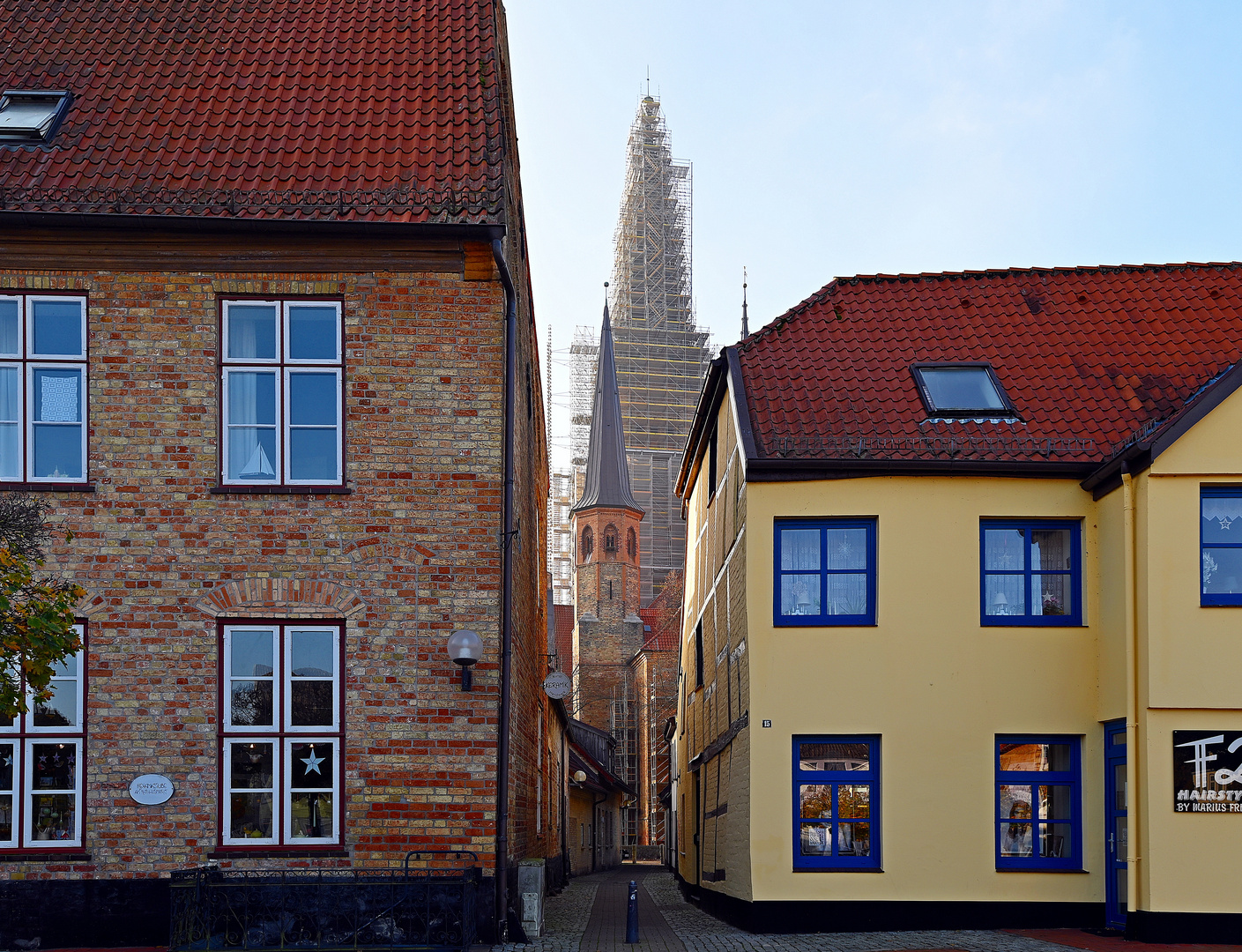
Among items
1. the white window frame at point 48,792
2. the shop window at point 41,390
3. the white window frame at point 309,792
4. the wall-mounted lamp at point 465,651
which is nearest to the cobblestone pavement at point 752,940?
the white window frame at point 309,792

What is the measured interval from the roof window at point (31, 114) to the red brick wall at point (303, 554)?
1.65 meters

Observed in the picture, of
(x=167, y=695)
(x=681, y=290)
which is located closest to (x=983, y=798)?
(x=167, y=695)

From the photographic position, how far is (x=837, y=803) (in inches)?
614

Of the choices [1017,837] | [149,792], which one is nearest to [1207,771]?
[1017,837]

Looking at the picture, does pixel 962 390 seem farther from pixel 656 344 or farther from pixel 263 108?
pixel 656 344

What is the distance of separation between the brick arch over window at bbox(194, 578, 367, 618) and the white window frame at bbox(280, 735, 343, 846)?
124 cm

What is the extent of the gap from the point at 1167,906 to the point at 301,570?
32.2 ft

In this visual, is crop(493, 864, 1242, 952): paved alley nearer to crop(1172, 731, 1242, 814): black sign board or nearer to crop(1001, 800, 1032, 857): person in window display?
crop(1001, 800, 1032, 857): person in window display

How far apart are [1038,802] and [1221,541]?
3.71 m

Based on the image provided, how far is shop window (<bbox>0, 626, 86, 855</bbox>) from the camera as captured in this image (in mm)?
12836

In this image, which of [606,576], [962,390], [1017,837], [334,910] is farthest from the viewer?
[606,576]

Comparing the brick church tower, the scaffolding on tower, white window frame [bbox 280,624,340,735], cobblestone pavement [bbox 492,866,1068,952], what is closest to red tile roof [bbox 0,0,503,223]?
white window frame [bbox 280,624,340,735]

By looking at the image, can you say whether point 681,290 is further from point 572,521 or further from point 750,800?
point 750,800

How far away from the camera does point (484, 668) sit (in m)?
13.2
